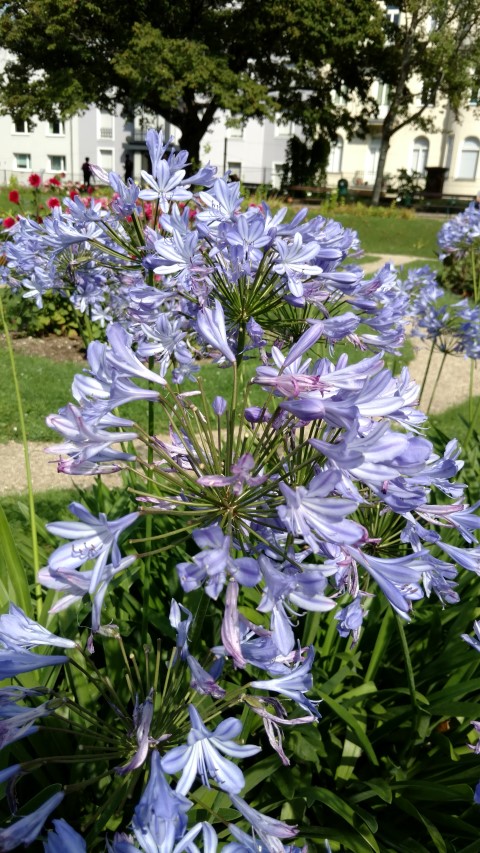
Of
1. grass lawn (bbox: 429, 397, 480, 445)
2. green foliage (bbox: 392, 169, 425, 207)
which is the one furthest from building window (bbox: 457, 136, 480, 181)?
grass lawn (bbox: 429, 397, 480, 445)

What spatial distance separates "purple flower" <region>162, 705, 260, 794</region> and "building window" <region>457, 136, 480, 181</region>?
41.7 meters

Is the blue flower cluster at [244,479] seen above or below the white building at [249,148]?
below

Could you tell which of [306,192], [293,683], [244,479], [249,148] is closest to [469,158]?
[249,148]

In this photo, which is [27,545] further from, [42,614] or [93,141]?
[93,141]

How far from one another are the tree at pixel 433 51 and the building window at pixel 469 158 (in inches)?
364

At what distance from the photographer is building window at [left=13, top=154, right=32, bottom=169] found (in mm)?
39750

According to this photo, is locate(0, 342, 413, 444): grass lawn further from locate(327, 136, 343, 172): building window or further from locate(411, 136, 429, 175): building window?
locate(411, 136, 429, 175): building window

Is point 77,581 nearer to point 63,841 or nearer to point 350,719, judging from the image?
point 63,841

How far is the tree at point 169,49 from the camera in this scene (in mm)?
22000

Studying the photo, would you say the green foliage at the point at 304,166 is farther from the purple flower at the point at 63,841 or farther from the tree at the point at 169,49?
the purple flower at the point at 63,841

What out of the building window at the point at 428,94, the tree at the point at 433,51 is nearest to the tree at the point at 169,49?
the tree at the point at 433,51

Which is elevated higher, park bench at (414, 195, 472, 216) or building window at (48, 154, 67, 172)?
building window at (48, 154, 67, 172)

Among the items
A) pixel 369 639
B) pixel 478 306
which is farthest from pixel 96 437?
pixel 478 306

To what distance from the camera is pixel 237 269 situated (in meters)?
1.46
